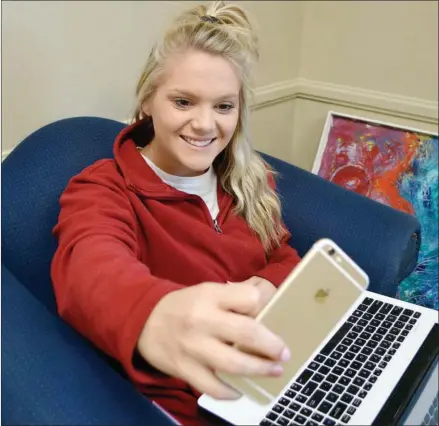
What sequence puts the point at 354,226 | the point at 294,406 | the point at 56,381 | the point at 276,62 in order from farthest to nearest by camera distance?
the point at 276,62 < the point at 354,226 < the point at 294,406 < the point at 56,381

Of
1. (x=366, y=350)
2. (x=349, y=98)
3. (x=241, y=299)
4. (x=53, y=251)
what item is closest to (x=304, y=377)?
(x=366, y=350)

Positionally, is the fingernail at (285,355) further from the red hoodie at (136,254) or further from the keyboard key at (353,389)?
the keyboard key at (353,389)

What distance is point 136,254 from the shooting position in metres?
0.84

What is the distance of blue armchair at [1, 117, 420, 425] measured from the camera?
0.68m

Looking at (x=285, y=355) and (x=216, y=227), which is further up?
(x=285, y=355)

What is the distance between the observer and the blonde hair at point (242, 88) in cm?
93

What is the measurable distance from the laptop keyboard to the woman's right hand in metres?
0.22

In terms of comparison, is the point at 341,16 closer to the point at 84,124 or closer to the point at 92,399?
the point at 84,124

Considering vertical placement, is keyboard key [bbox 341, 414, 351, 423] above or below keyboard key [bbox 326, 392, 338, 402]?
above

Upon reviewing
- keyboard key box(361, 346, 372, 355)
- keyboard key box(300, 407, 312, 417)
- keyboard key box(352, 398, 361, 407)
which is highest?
keyboard key box(352, 398, 361, 407)

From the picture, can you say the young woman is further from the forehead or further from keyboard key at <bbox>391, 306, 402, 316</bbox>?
keyboard key at <bbox>391, 306, 402, 316</bbox>

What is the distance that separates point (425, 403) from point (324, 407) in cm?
34

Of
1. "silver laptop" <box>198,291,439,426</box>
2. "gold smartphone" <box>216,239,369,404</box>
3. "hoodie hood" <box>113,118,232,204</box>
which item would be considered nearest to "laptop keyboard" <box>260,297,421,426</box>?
"silver laptop" <box>198,291,439,426</box>

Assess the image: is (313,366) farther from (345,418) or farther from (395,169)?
(395,169)
